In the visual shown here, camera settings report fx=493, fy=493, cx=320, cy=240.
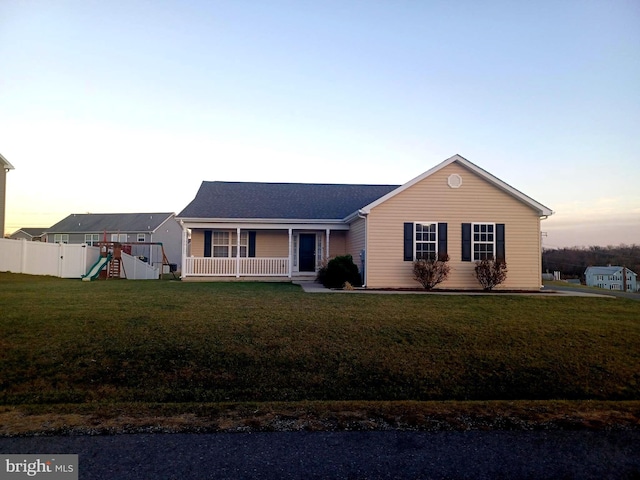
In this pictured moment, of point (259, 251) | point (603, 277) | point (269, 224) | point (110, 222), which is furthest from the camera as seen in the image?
point (110, 222)

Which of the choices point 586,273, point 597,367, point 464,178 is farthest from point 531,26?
point 586,273

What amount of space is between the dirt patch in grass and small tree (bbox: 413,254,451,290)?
34.1 feet

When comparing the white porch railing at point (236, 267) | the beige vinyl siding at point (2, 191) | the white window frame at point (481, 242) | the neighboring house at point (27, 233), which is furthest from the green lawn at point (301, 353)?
the neighboring house at point (27, 233)

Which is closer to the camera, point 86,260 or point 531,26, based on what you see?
point 531,26

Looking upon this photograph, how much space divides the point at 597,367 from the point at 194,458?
726 cm

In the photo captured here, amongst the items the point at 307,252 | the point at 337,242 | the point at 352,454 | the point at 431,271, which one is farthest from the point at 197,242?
the point at 352,454

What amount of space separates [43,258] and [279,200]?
11.2 meters

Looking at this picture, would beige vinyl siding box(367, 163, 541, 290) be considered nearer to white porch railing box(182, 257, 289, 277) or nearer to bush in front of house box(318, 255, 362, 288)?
bush in front of house box(318, 255, 362, 288)

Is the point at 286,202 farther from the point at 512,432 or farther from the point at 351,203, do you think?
the point at 512,432

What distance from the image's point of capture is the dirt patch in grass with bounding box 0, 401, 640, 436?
4984mm

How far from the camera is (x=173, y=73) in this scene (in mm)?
15906

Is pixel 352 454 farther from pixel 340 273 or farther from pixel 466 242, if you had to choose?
pixel 466 242

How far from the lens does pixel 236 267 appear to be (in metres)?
20.7

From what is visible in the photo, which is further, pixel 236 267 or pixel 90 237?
pixel 90 237
